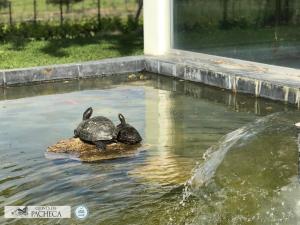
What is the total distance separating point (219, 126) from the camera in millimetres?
7883

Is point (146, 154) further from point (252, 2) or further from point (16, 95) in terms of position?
point (252, 2)

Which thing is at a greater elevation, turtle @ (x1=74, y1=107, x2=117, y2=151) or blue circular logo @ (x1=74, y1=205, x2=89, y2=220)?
turtle @ (x1=74, y1=107, x2=117, y2=151)

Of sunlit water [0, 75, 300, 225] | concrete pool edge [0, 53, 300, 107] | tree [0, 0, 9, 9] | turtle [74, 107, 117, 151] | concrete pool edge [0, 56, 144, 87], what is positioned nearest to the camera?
sunlit water [0, 75, 300, 225]

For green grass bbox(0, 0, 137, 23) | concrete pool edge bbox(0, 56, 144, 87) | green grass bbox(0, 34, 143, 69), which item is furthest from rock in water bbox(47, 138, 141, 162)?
green grass bbox(0, 0, 137, 23)

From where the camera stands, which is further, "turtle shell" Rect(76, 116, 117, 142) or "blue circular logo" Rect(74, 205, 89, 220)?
"turtle shell" Rect(76, 116, 117, 142)

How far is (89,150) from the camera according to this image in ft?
22.6

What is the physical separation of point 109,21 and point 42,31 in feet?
7.59

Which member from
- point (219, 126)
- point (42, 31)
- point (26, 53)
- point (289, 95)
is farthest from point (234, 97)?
point (42, 31)

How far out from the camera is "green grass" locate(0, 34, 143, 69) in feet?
41.9

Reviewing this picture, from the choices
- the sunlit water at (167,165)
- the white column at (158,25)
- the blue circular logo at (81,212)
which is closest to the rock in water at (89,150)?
the sunlit water at (167,165)

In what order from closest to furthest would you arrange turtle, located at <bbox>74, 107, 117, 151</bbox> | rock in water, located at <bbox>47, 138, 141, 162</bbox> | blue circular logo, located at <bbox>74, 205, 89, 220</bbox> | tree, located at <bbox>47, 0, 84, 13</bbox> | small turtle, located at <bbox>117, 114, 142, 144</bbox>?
blue circular logo, located at <bbox>74, 205, 89, 220</bbox> < rock in water, located at <bbox>47, 138, 141, 162</bbox> < turtle, located at <bbox>74, 107, 117, 151</bbox> < small turtle, located at <bbox>117, 114, 142, 144</bbox> < tree, located at <bbox>47, 0, 84, 13</bbox>

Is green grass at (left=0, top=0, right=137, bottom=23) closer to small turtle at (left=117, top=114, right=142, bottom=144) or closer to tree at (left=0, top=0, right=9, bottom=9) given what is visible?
tree at (left=0, top=0, right=9, bottom=9)

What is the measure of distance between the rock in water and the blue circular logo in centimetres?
140

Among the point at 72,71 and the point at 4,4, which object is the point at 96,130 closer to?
the point at 72,71
